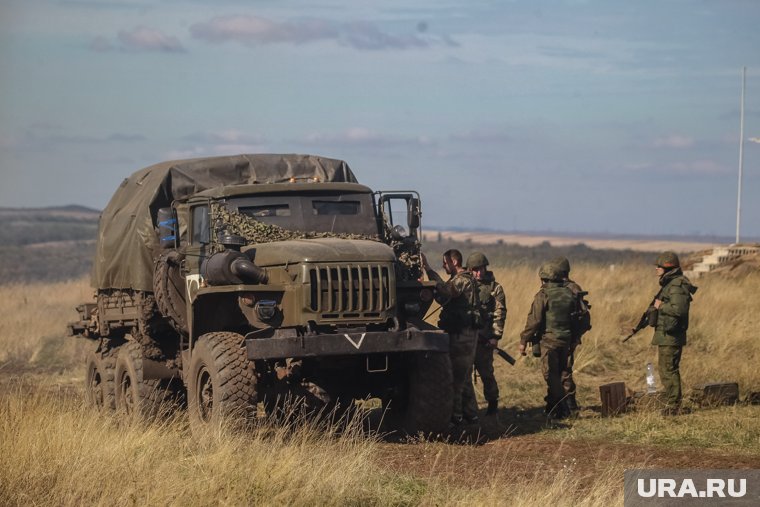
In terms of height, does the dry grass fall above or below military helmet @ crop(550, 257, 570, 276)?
below

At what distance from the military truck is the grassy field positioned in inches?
18.5

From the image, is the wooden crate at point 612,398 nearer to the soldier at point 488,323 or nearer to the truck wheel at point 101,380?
the soldier at point 488,323

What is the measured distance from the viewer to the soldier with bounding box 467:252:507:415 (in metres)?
13.7

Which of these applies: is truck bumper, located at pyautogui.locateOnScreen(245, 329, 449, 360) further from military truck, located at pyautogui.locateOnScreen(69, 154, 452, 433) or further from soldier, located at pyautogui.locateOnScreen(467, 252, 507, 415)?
soldier, located at pyautogui.locateOnScreen(467, 252, 507, 415)

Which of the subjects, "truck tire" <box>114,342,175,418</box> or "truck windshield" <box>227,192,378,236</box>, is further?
"truck tire" <box>114,342,175,418</box>

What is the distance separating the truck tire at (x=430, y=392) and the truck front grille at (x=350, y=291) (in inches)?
28.9

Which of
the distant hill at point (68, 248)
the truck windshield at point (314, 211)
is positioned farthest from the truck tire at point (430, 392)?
the distant hill at point (68, 248)

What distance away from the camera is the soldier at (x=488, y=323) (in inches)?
538

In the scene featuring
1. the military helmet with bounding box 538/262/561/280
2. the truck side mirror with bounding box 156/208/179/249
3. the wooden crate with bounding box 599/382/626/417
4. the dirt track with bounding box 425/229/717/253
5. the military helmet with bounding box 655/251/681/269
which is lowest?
the dirt track with bounding box 425/229/717/253

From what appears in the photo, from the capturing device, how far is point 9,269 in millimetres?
68312

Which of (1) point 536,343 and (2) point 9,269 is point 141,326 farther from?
(2) point 9,269

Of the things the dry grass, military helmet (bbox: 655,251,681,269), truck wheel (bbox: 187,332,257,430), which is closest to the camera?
truck wheel (bbox: 187,332,257,430)

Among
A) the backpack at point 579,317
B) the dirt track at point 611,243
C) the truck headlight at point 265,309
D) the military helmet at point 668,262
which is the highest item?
the military helmet at point 668,262

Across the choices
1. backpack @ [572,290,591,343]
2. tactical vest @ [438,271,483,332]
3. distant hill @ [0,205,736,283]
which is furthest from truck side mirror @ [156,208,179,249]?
distant hill @ [0,205,736,283]
